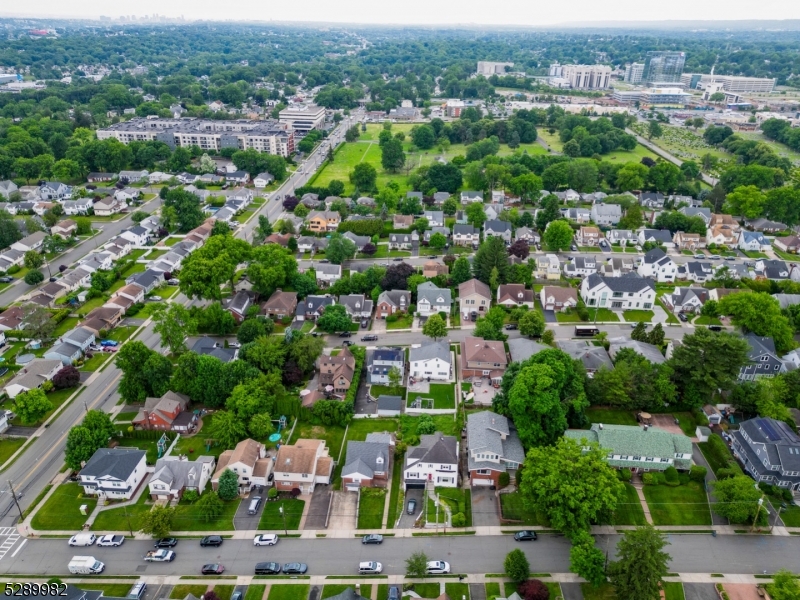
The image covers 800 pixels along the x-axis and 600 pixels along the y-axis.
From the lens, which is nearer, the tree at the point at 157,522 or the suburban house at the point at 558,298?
the tree at the point at 157,522

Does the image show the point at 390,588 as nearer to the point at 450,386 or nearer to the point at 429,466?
the point at 429,466

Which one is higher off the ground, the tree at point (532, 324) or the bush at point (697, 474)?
the tree at point (532, 324)

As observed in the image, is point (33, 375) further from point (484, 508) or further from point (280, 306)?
point (484, 508)

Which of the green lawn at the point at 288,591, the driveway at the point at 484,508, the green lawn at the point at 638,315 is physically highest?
the green lawn at the point at 638,315

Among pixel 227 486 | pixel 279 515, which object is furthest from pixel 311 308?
pixel 279 515

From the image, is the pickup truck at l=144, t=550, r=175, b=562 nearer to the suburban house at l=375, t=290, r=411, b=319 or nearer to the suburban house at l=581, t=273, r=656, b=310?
the suburban house at l=375, t=290, r=411, b=319

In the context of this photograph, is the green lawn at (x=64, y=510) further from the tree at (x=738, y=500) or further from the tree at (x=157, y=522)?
the tree at (x=738, y=500)

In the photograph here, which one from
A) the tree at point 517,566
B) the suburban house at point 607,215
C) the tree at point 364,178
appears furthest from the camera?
the tree at point 364,178

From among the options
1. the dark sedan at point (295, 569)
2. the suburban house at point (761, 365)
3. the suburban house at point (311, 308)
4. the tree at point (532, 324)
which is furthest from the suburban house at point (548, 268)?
the dark sedan at point (295, 569)
